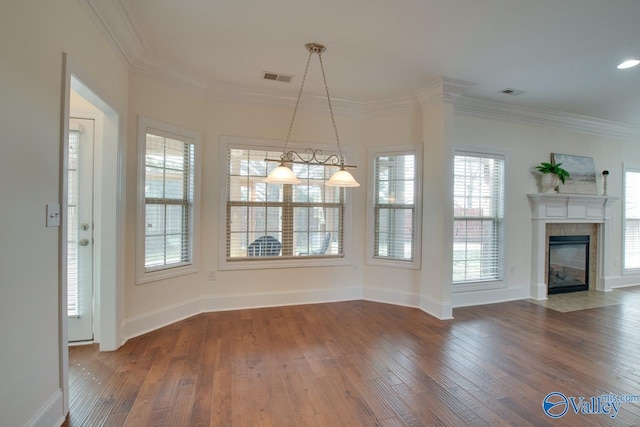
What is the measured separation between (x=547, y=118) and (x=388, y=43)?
11.1 feet

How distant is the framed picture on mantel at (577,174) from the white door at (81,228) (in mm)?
6243

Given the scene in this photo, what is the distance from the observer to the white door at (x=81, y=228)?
2.80 meters

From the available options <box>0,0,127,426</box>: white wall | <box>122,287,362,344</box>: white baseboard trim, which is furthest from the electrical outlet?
<box>122,287,362,344</box>: white baseboard trim

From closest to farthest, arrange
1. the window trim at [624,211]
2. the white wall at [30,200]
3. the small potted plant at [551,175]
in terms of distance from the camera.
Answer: the white wall at [30,200], the small potted plant at [551,175], the window trim at [624,211]

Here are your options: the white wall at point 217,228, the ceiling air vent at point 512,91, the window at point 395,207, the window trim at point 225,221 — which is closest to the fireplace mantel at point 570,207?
the ceiling air vent at point 512,91

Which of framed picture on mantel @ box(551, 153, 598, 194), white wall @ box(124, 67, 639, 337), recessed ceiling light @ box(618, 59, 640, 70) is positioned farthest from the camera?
framed picture on mantel @ box(551, 153, 598, 194)

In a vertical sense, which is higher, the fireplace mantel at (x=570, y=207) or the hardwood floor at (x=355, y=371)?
the fireplace mantel at (x=570, y=207)

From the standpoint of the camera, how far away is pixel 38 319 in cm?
161

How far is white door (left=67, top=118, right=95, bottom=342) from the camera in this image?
2797 mm

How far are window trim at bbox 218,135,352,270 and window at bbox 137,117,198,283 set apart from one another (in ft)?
1.05

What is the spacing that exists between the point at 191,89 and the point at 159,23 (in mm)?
987

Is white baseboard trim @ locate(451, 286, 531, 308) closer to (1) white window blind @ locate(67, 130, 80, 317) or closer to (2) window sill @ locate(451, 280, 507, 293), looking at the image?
(2) window sill @ locate(451, 280, 507, 293)

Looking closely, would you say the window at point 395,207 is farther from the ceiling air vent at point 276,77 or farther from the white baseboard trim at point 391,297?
the ceiling air vent at point 276,77

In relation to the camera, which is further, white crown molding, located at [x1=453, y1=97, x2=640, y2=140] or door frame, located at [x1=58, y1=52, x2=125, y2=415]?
white crown molding, located at [x1=453, y1=97, x2=640, y2=140]
